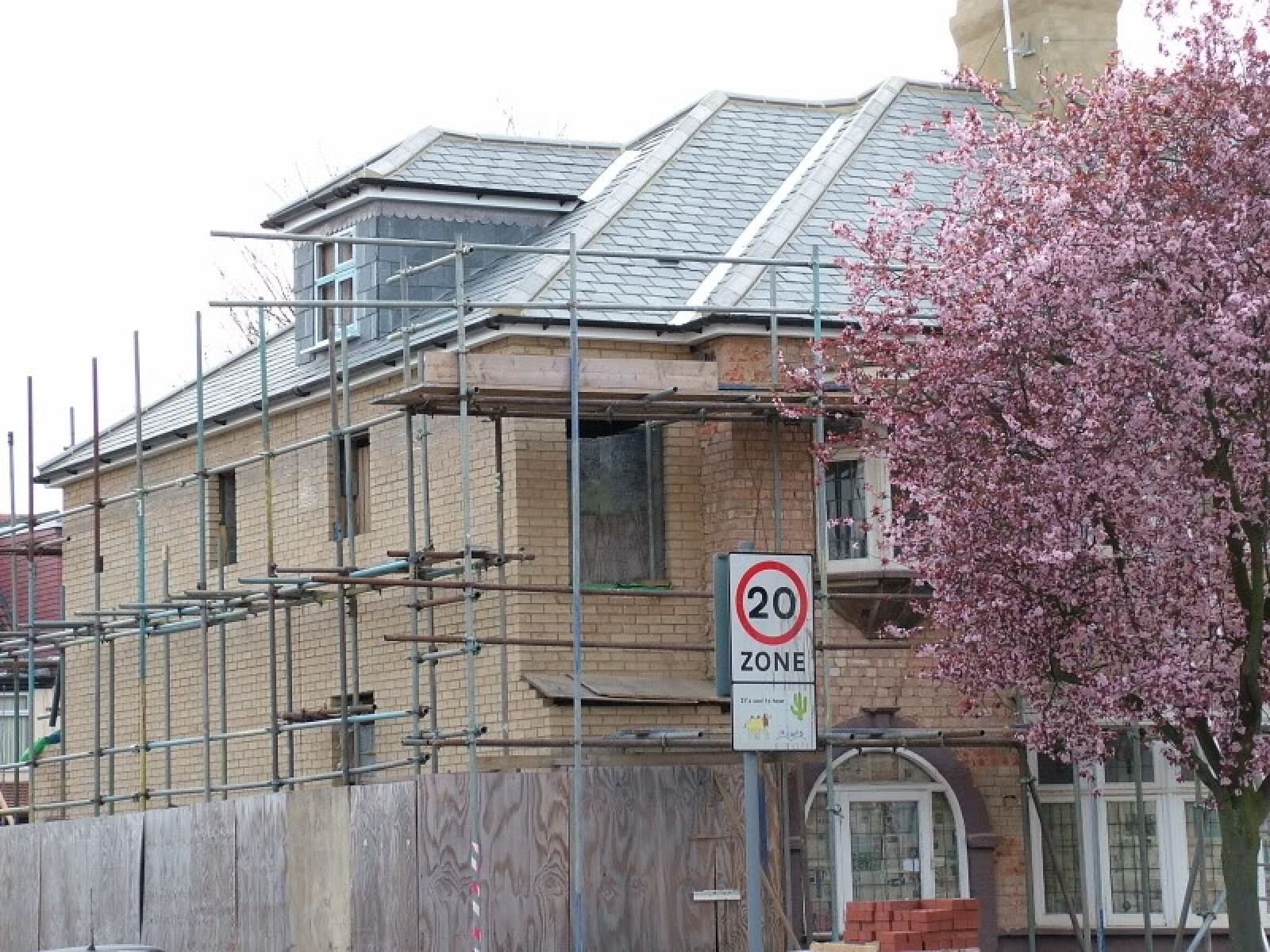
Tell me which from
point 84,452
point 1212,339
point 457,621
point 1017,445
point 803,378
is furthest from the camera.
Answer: point 84,452

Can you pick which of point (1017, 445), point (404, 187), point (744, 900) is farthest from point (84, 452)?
point (1017, 445)

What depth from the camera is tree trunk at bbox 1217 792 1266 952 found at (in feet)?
54.4

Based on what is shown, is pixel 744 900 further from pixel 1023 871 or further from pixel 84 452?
pixel 84 452

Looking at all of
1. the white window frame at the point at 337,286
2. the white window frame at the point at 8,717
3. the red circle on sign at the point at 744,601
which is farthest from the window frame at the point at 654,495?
the white window frame at the point at 8,717

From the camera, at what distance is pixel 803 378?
18781mm

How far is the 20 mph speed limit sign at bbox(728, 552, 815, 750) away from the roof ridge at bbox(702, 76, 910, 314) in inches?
374

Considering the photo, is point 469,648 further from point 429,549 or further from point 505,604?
point 505,604

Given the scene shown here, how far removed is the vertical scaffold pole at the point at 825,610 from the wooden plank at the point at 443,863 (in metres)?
3.31

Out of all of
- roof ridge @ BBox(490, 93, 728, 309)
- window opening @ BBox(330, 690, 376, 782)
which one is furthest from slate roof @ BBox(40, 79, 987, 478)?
window opening @ BBox(330, 690, 376, 782)

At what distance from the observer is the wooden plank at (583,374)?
19656 millimetres

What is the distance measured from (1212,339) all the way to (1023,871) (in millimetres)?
7459

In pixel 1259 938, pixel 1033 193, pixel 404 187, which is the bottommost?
pixel 1259 938

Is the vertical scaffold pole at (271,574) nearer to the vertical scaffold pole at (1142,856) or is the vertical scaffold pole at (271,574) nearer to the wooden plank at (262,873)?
the wooden plank at (262,873)

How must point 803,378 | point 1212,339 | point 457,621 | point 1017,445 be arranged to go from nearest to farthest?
point 1212,339 → point 1017,445 → point 803,378 → point 457,621
